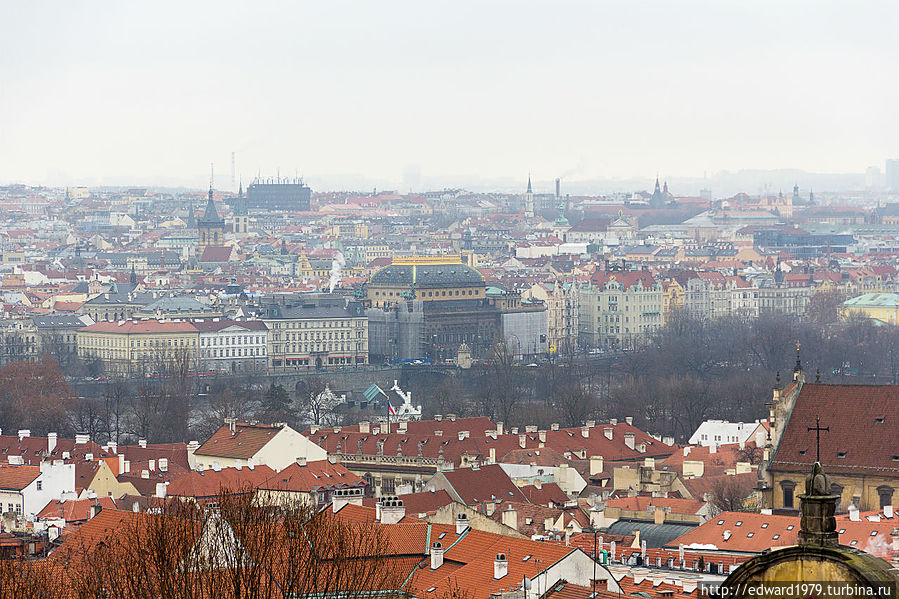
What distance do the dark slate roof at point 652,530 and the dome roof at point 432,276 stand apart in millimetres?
89143

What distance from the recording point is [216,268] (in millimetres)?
187000

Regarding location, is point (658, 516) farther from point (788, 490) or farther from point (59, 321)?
point (59, 321)

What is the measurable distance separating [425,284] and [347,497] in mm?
87462

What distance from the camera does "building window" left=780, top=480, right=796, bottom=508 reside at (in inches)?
1671

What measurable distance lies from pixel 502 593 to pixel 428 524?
7377 millimetres

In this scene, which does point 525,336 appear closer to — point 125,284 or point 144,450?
point 125,284

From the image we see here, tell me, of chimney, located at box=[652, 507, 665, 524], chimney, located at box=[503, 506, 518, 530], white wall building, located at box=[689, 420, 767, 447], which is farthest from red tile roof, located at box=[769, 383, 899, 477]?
white wall building, located at box=[689, 420, 767, 447]

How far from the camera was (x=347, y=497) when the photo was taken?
40.8 metres

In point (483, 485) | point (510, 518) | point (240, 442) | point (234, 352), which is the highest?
point (510, 518)

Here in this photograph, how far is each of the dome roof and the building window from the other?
8545cm

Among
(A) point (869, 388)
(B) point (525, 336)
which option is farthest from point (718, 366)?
(A) point (869, 388)

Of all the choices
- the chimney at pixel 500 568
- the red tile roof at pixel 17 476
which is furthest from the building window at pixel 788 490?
the chimney at pixel 500 568

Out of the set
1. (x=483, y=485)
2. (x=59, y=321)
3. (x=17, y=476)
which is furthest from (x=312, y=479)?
(x=59, y=321)

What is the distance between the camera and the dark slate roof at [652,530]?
3756 centimetres
